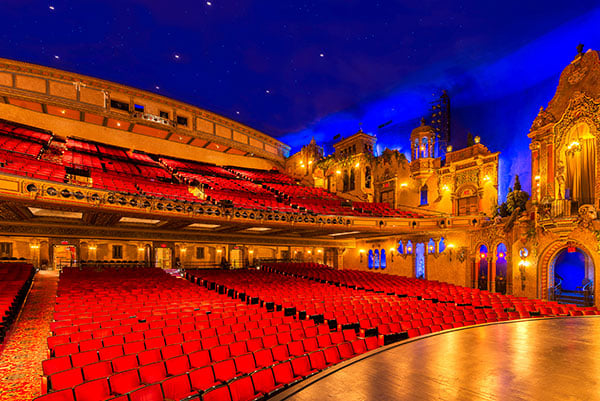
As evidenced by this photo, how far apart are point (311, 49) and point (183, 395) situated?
2313 centimetres

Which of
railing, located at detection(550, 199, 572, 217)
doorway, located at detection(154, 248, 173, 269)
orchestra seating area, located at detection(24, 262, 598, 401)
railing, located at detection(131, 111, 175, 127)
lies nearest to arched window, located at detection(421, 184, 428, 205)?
railing, located at detection(550, 199, 572, 217)

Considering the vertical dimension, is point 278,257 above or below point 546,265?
below

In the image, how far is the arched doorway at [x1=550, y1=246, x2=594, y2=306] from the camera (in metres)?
13.3

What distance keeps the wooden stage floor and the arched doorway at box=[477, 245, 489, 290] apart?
11.0m

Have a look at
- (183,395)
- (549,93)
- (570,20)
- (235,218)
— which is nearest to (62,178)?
(235,218)

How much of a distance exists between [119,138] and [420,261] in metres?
22.2

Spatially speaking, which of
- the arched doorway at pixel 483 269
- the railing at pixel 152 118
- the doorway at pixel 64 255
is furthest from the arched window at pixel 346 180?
the doorway at pixel 64 255

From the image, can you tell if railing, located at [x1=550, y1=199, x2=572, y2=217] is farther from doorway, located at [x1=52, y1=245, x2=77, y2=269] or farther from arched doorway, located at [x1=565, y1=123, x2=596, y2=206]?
doorway, located at [x1=52, y1=245, x2=77, y2=269]

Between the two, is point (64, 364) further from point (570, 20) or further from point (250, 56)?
point (250, 56)

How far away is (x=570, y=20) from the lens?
15.9m

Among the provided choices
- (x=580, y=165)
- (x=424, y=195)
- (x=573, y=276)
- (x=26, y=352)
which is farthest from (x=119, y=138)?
(x=573, y=276)

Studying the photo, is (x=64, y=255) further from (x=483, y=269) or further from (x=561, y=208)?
(x=561, y=208)

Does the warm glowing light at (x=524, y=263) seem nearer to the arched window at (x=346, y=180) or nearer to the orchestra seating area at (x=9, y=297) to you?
the arched window at (x=346, y=180)

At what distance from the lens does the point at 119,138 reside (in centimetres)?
2241
